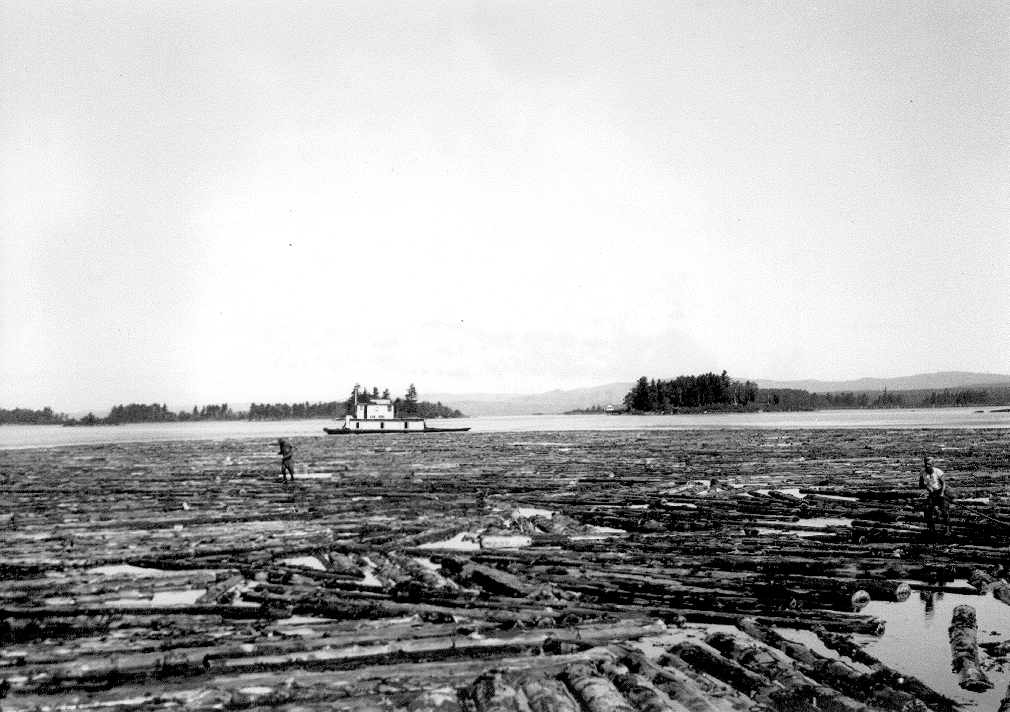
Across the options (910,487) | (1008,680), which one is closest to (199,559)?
(1008,680)

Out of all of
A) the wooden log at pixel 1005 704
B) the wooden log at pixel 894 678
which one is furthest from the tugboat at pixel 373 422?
the wooden log at pixel 1005 704

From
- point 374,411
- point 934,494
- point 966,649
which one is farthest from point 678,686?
point 374,411

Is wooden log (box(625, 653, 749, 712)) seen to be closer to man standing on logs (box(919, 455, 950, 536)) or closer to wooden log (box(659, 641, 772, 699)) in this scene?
wooden log (box(659, 641, 772, 699))

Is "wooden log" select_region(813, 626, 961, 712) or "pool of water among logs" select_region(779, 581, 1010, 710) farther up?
"wooden log" select_region(813, 626, 961, 712)

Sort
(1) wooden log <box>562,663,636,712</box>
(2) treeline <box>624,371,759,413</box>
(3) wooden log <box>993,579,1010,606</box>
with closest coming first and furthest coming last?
1. (1) wooden log <box>562,663,636,712</box>
2. (3) wooden log <box>993,579,1010,606</box>
3. (2) treeline <box>624,371,759,413</box>

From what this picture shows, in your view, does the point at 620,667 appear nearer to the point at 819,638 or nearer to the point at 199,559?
the point at 819,638

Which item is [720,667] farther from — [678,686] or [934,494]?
[934,494]

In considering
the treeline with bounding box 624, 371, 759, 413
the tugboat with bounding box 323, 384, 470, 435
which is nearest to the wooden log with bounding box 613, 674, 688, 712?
the tugboat with bounding box 323, 384, 470, 435
